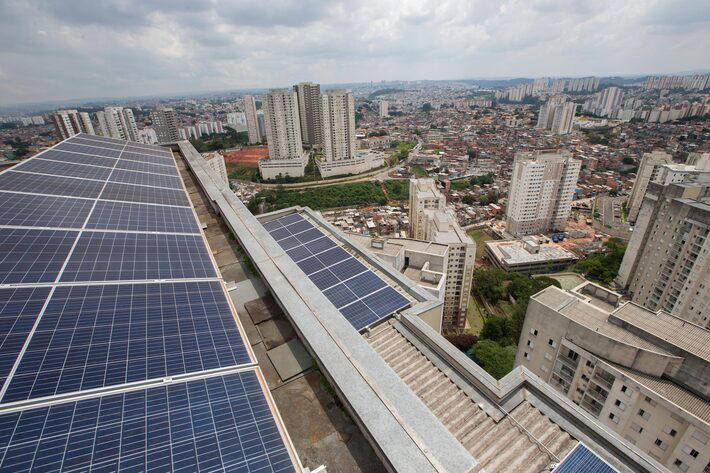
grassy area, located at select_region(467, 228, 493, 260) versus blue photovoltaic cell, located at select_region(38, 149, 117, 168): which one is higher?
blue photovoltaic cell, located at select_region(38, 149, 117, 168)

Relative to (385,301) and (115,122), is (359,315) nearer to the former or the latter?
(385,301)

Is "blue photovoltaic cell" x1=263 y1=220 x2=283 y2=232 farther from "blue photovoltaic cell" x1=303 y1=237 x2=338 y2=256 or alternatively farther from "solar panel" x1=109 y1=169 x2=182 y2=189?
"solar panel" x1=109 y1=169 x2=182 y2=189

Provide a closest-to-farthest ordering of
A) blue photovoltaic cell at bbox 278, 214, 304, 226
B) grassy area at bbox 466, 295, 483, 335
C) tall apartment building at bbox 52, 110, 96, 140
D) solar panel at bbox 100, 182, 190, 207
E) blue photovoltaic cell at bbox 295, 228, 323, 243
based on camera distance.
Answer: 1. solar panel at bbox 100, 182, 190, 207
2. blue photovoltaic cell at bbox 295, 228, 323, 243
3. blue photovoltaic cell at bbox 278, 214, 304, 226
4. grassy area at bbox 466, 295, 483, 335
5. tall apartment building at bbox 52, 110, 96, 140

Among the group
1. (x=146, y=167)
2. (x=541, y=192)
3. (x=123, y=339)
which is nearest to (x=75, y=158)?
(x=146, y=167)

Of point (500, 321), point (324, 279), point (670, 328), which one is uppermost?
point (324, 279)

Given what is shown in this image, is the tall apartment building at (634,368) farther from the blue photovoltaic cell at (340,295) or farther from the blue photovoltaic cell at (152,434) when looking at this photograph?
the blue photovoltaic cell at (152,434)

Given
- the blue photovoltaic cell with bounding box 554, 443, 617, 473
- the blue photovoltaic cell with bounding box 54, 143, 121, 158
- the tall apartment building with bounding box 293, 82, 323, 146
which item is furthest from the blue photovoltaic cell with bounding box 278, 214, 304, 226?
the tall apartment building with bounding box 293, 82, 323, 146

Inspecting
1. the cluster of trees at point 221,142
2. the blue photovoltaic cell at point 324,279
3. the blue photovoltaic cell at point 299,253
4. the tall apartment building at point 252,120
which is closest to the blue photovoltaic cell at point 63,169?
the blue photovoltaic cell at point 299,253
